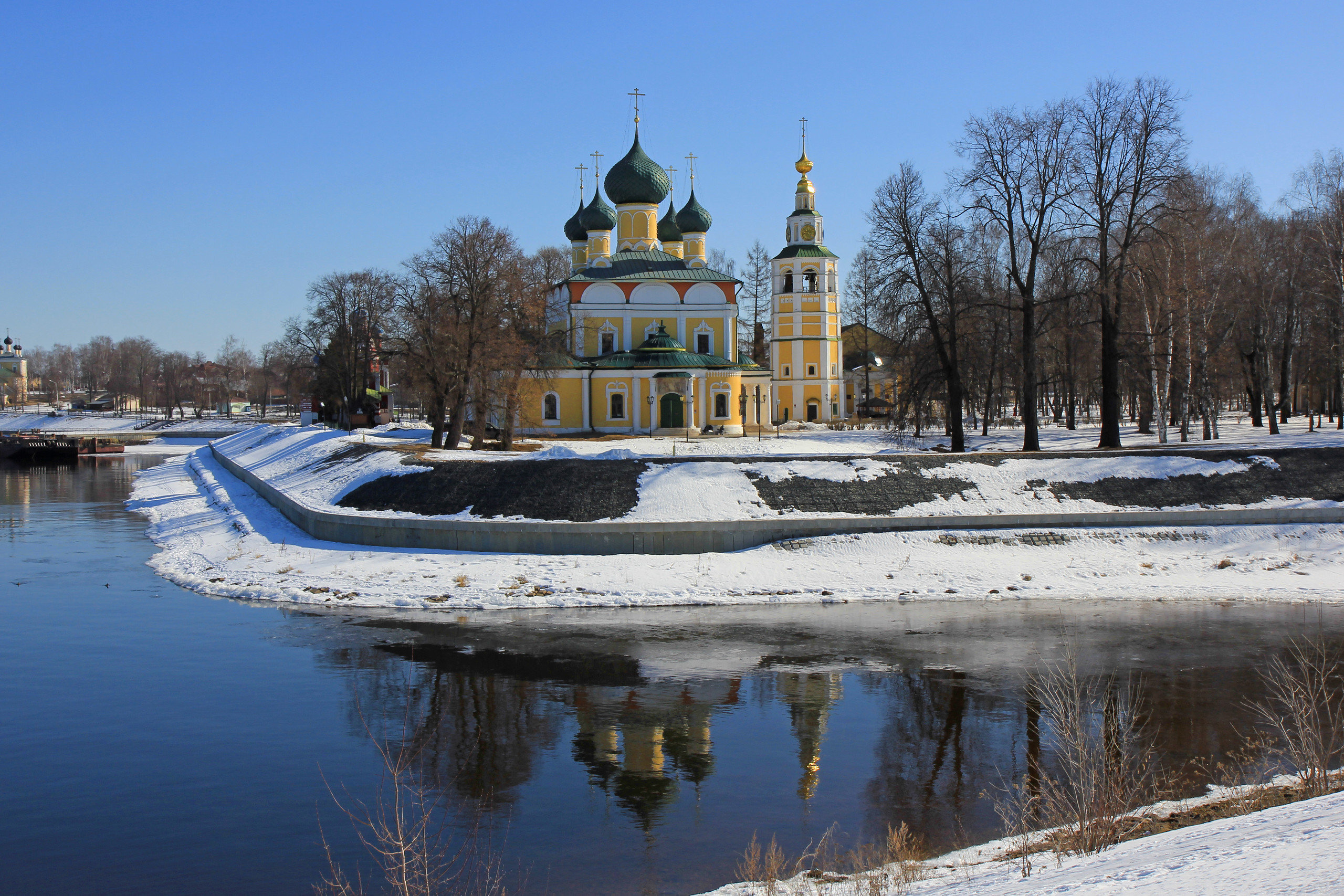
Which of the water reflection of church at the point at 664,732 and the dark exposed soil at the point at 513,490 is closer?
the water reflection of church at the point at 664,732

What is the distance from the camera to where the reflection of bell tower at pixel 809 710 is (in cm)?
1178

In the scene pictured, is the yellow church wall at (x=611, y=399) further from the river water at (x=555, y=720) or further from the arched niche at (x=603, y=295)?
the river water at (x=555, y=720)

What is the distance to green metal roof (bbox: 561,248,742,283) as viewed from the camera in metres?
55.9

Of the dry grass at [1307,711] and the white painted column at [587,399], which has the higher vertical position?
the white painted column at [587,399]

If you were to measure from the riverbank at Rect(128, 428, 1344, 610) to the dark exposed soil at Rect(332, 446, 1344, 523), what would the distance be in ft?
2.11

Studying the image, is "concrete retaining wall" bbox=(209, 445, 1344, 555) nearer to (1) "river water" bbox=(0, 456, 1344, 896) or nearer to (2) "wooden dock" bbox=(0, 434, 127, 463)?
(1) "river water" bbox=(0, 456, 1344, 896)

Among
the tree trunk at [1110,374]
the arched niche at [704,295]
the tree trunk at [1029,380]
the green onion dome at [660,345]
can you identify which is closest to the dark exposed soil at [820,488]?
the tree trunk at [1110,374]

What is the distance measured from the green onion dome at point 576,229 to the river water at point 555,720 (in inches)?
1650

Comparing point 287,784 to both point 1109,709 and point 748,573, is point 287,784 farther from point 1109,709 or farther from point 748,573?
point 748,573

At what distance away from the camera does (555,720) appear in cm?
1381

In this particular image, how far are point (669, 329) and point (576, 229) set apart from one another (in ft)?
32.0

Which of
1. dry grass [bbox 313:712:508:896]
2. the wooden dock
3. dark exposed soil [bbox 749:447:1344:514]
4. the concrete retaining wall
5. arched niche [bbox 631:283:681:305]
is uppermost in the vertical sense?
arched niche [bbox 631:283:681:305]

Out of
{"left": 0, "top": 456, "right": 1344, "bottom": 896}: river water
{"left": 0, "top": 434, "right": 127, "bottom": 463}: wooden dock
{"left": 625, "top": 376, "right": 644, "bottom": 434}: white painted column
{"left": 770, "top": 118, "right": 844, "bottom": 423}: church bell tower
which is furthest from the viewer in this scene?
{"left": 0, "top": 434, "right": 127, "bottom": 463}: wooden dock

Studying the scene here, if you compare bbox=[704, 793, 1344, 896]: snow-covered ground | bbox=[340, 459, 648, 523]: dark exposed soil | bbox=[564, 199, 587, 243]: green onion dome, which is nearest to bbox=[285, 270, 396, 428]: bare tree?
bbox=[564, 199, 587, 243]: green onion dome
